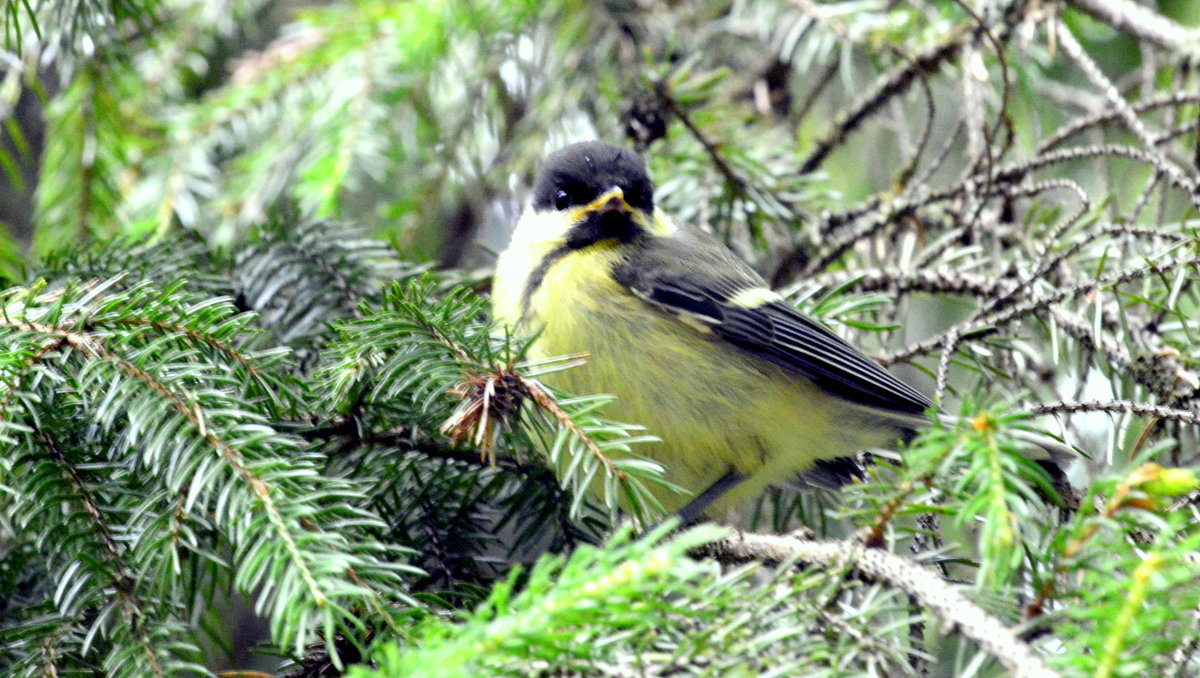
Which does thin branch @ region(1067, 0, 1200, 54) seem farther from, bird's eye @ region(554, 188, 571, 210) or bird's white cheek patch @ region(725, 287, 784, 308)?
bird's eye @ region(554, 188, 571, 210)

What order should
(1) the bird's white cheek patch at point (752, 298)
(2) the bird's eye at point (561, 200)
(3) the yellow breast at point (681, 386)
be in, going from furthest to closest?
(2) the bird's eye at point (561, 200) < (1) the bird's white cheek patch at point (752, 298) < (3) the yellow breast at point (681, 386)

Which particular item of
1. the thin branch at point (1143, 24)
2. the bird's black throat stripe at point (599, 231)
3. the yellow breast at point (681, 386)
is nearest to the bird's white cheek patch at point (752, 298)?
the yellow breast at point (681, 386)

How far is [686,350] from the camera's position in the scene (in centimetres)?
221

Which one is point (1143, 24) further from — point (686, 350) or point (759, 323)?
point (686, 350)

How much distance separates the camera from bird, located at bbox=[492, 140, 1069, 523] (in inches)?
83.6

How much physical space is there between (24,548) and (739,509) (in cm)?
173

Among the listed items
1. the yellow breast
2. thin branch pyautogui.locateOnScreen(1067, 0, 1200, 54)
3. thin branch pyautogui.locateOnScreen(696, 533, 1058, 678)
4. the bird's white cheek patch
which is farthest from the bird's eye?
thin branch pyautogui.locateOnScreen(1067, 0, 1200, 54)

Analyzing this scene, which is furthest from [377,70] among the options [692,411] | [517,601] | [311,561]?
[517,601]

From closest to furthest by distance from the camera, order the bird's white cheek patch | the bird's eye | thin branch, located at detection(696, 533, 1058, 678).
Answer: thin branch, located at detection(696, 533, 1058, 678)
the bird's white cheek patch
the bird's eye

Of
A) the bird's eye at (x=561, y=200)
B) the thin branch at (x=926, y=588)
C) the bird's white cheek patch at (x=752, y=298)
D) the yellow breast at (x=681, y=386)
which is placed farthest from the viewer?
the bird's eye at (x=561, y=200)

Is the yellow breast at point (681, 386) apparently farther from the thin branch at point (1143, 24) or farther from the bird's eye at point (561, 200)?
the thin branch at point (1143, 24)

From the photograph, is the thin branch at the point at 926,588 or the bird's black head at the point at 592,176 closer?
the thin branch at the point at 926,588

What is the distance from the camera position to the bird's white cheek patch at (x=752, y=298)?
2311 mm

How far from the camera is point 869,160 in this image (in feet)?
12.2
